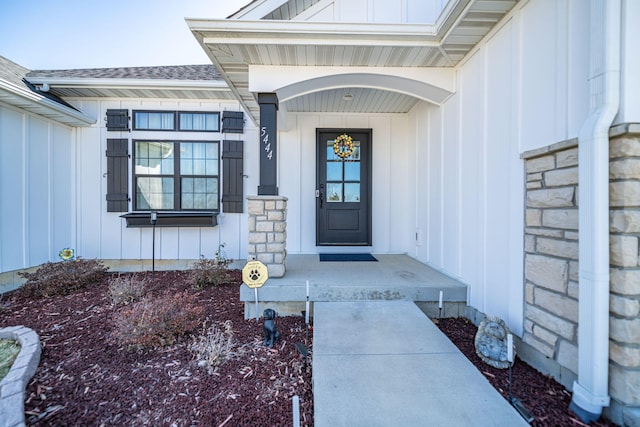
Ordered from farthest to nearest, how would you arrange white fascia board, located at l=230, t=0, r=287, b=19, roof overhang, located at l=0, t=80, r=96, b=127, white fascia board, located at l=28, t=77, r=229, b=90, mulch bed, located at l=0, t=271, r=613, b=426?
white fascia board, located at l=28, t=77, r=229, b=90 → roof overhang, located at l=0, t=80, r=96, b=127 → white fascia board, located at l=230, t=0, r=287, b=19 → mulch bed, located at l=0, t=271, r=613, b=426

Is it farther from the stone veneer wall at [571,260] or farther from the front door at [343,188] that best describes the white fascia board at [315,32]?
the front door at [343,188]

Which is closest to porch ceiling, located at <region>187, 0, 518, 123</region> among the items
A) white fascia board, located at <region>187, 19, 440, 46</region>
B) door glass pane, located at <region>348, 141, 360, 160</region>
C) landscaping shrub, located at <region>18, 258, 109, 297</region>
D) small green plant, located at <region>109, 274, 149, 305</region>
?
white fascia board, located at <region>187, 19, 440, 46</region>

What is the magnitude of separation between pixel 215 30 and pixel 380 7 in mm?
2093

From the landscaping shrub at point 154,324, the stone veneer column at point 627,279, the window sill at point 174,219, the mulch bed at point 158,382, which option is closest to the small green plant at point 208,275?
the window sill at point 174,219

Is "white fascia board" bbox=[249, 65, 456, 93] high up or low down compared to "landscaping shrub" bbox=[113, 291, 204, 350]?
up

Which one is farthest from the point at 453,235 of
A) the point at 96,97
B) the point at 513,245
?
the point at 96,97

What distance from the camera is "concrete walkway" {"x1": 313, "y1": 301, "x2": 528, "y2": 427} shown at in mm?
1455

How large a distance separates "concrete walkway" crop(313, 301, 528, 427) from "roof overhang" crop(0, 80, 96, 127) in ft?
15.2

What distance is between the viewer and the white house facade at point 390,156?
59.7 inches

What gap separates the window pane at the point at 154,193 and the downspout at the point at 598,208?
526 cm

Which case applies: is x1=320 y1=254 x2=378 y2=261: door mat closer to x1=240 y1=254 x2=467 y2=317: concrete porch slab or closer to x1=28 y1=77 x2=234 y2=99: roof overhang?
x1=240 y1=254 x2=467 y2=317: concrete porch slab

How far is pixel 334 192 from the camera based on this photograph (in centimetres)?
500

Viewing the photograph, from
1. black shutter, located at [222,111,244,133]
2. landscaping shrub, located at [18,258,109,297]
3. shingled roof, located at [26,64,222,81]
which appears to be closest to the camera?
landscaping shrub, located at [18,258,109,297]

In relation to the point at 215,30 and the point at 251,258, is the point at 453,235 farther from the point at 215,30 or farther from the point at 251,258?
the point at 215,30
